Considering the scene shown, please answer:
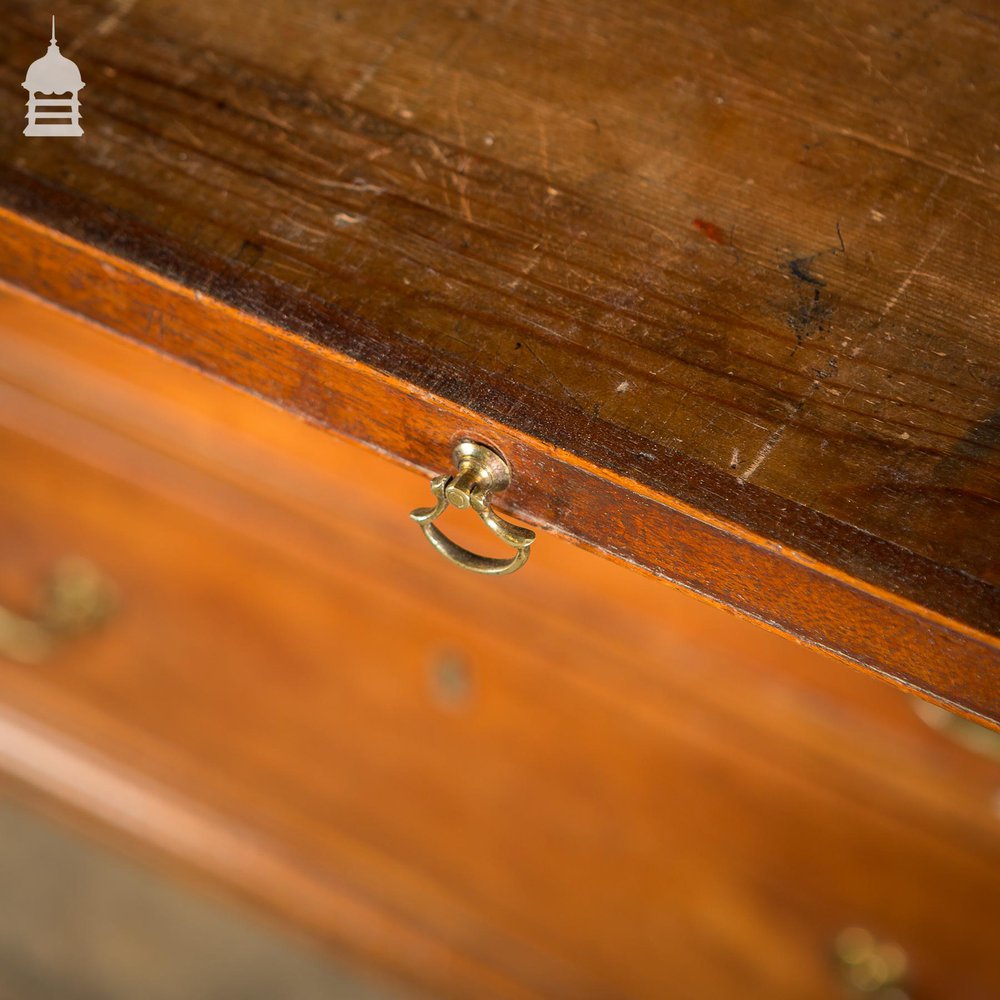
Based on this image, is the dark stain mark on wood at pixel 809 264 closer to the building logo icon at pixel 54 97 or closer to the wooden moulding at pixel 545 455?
the wooden moulding at pixel 545 455

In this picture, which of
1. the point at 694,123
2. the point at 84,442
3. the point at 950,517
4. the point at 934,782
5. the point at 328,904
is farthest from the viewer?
the point at 328,904

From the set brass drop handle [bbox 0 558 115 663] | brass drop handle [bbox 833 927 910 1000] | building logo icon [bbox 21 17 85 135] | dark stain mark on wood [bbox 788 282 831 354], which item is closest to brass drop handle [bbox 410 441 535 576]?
dark stain mark on wood [bbox 788 282 831 354]

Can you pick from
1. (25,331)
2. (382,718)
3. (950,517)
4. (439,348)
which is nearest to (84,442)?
(25,331)

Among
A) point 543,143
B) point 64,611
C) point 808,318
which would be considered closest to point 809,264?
point 808,318

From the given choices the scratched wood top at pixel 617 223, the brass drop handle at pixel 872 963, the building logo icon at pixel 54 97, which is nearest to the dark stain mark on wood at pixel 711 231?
the scratched wood top at pixel 617 223

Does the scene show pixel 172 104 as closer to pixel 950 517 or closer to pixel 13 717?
pixel 950 517

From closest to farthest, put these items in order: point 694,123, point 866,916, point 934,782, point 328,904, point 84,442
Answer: point 694,123, point 934,782, point 866,916, point 84,442, point 328,904
